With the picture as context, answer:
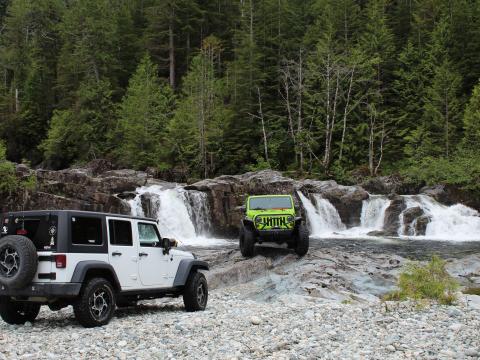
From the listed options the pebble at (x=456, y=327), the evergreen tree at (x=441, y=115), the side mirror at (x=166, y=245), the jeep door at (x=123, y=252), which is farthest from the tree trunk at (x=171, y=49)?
the pebble at (x=456, y=327)

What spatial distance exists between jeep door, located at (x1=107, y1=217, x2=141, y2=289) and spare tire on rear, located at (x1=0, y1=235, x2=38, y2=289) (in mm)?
1394

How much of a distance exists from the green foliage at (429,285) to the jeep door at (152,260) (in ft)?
15.7

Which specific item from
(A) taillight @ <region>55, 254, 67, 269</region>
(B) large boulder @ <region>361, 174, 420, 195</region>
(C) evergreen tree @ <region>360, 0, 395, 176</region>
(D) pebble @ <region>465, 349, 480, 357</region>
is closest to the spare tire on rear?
(A) taillight @ <region>55, 254, 67, 269</region>

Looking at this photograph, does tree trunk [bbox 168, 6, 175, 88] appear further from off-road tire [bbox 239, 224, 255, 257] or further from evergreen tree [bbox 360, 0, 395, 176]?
off-road tire [bbox 239, 224, 255, 257]

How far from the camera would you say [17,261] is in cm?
820

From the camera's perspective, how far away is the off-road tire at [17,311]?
29.5 ft

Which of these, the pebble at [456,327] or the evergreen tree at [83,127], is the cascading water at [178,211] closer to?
the evergreen tree at [83,127]

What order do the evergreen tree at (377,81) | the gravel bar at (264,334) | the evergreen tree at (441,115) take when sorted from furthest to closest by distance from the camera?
the evergreen tree at (377,81)
the evergreen tree at (441,115)
the gravel bar at (264,334)

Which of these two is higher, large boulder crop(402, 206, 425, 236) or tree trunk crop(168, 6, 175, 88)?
tree trunk crop(168, 6, 175, 88)

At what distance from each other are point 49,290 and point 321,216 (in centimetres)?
2721

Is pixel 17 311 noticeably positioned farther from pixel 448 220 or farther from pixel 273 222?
pixel 448 220

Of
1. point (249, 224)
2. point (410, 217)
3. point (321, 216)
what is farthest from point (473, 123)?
point (249, 224)

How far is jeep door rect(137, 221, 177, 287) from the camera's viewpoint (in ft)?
32.3

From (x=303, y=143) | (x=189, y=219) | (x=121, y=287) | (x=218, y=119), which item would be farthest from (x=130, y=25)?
(x=121, y=287)
